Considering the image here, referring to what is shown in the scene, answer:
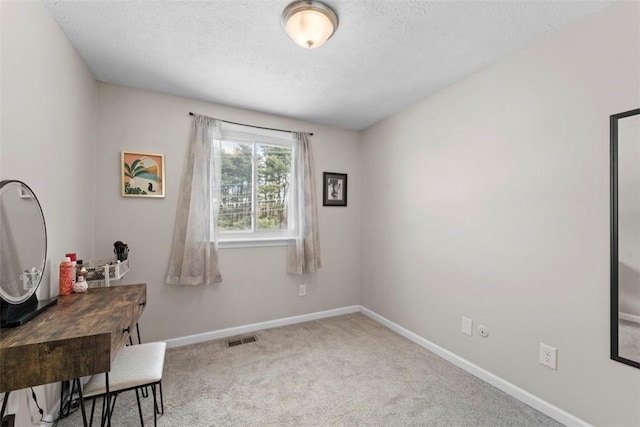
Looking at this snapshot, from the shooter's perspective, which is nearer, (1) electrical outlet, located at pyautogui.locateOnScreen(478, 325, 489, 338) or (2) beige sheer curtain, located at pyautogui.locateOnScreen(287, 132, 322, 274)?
(1) electrical outlet, located at pyautogui.locateOnScreen(478, 325, 489, 338)

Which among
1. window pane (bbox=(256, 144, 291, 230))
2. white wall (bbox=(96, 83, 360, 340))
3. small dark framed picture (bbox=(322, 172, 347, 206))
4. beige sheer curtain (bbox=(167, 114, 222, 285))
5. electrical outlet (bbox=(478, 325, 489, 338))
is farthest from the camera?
small dark framed picture (bbox=(322, 172, 347, 206))

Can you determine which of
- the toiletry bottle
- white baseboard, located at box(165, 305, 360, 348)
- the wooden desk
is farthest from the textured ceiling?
white baseboard, located at box(165, 305, 360, 348)

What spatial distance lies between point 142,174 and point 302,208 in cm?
162

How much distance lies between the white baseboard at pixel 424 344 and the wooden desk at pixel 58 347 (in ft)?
5.34

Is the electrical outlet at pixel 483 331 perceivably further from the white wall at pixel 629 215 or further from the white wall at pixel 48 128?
the white wall at pixel 48 128

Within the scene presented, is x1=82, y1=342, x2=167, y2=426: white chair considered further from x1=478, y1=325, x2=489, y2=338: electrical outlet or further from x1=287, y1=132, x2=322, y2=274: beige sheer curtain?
x1=478, y1=325, x2=489, y2=338: electrical outlet

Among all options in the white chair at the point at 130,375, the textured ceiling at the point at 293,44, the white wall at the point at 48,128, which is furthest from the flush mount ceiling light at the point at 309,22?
the white chair at the point at 130,375

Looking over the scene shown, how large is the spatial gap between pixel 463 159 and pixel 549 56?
2.76 ft

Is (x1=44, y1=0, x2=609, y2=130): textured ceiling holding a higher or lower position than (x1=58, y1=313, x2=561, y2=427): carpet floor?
higher

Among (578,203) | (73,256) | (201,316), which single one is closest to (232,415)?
(201,316)

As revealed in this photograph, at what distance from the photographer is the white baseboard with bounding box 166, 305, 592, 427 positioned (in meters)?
1.78

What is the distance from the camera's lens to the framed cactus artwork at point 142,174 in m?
2.52

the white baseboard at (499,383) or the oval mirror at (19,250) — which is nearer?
the oval mirror at (19,250)

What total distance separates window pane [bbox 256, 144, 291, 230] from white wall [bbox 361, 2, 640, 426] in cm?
141
